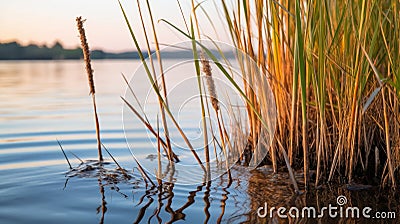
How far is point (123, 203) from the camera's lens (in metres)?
2.03

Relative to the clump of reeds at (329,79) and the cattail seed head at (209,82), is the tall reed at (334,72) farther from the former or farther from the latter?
the cattail seed head at (209,82)

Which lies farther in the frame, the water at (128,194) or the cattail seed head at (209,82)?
the cattail seed head at (209,82)

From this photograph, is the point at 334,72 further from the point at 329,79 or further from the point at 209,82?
the point at 209,82

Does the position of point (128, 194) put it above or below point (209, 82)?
below

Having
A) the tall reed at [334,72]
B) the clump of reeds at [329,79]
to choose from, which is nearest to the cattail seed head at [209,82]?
the clump of reeds at [329,79]

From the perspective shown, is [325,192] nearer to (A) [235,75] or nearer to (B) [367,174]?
(B) [367,174]

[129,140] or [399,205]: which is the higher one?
[129,140]

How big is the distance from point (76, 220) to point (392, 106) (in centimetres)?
143

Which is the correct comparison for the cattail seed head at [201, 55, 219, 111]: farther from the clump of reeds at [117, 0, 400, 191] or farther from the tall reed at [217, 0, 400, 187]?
the tall reed at [217, 0, 400, 187]

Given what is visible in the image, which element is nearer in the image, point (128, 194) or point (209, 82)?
point (209, 82)

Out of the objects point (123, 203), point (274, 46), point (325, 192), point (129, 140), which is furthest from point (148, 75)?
point (325, 192)

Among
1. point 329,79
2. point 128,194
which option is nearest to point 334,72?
point 329,79

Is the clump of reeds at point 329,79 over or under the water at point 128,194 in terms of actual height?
over

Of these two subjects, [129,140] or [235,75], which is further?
[235,75]
